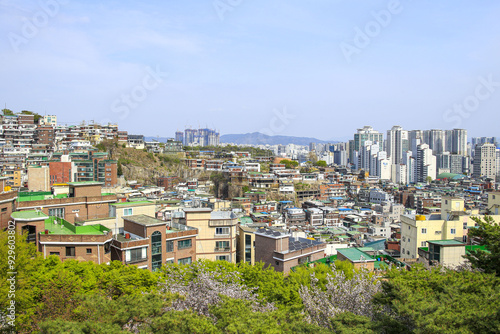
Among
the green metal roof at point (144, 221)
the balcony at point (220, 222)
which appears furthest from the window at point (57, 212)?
the balcony at point (220, 222)

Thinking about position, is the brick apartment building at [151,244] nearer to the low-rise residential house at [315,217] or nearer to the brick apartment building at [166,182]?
the low-rise residential house at [315,217]

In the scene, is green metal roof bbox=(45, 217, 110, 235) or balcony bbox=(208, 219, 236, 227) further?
balcony bbox=(208, 219, 236, 227)

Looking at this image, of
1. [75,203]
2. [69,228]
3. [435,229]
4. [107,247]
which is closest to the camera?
[107,247]

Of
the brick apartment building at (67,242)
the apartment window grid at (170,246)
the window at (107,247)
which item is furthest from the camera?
the apartment window grid at (170,246)

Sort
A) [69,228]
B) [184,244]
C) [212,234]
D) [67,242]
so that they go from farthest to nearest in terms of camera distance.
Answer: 1. [212,234]
2. [184,244]
3. [69,228]
4. [67,242]

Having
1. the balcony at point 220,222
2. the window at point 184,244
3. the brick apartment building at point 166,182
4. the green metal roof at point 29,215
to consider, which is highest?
the green metal roof at point 29,215

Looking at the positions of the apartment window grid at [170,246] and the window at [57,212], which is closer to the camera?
the apartment window grid at [170,246]

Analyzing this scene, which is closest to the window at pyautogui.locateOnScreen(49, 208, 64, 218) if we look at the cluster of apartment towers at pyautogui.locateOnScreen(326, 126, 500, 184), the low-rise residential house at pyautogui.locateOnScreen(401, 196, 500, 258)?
the low-rise residential house at pyautogui.locateOnScreen(401, 196, 500, 258)

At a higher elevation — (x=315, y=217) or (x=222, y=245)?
(x=222, y=245)

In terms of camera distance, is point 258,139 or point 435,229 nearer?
point 435,229

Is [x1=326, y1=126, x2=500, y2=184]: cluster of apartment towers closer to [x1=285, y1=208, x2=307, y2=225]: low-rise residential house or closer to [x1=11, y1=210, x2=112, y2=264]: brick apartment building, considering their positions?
[x1=285, y1=208, x2=307, y2=225]: low-rise residential house

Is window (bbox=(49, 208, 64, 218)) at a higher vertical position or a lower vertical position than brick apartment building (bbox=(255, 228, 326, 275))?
higher

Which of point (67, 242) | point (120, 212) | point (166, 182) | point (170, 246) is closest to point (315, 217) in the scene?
point (166, 182)

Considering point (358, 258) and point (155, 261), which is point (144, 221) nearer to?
point (155, 261)
